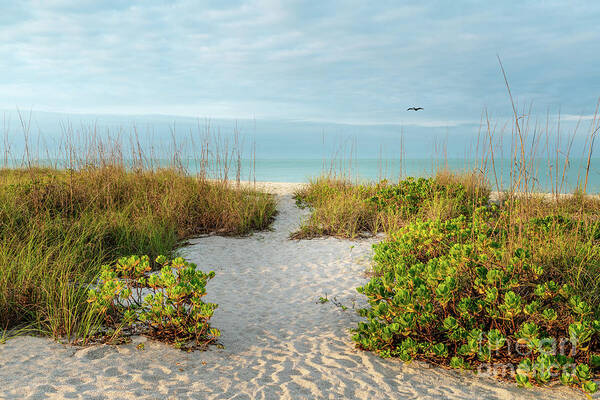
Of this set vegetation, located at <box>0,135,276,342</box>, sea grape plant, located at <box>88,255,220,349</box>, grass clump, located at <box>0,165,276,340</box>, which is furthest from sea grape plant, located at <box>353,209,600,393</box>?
grass clump, located at <box>0,165,276,340</box>

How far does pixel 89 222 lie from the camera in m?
5.38

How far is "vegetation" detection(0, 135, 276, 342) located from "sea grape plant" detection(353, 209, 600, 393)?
1451mm

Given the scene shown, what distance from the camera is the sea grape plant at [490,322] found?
2.41 meters

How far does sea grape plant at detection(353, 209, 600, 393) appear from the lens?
2.41 meters

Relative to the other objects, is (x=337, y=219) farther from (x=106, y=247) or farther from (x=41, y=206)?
(x=41, y=206)

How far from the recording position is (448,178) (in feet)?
29.2

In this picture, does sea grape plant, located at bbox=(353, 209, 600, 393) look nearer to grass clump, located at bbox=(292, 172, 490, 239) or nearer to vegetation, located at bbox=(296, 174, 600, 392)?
vegetation, located at bbox=(296, 174, 600, 392)

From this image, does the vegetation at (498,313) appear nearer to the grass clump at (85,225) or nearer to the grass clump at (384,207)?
the grass clump at (85,225)

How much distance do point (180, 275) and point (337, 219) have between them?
424 centimetres

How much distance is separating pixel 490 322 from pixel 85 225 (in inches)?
189

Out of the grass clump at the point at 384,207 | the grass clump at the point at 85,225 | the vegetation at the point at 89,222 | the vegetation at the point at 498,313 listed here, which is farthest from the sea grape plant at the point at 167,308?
the grass clump at the point at 384,207

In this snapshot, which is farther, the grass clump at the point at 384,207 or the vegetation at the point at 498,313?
the grass clump at the point at 384,207

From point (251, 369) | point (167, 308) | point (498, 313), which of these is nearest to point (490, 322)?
point (498, 313)

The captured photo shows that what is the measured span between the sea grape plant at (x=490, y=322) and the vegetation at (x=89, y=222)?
145 centimetres
